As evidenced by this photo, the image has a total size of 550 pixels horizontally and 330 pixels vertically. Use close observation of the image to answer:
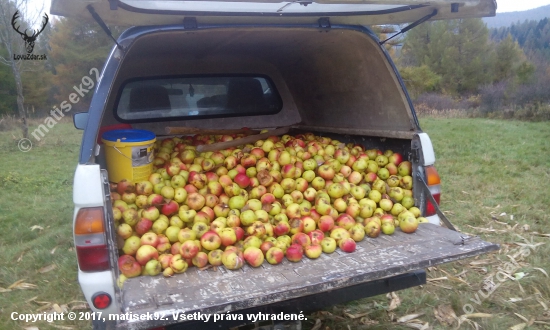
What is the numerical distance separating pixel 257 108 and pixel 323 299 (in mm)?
3272

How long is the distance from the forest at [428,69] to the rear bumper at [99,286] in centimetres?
1359

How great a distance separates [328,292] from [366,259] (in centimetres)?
33

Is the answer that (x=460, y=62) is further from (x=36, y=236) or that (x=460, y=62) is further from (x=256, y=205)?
(x=256, y=205)

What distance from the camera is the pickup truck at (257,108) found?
98.3 inches

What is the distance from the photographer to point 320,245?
118 inches

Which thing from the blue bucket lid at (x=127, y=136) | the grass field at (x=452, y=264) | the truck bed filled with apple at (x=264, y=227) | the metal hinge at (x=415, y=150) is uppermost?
the blue bucket lid at (x=127, y=136)

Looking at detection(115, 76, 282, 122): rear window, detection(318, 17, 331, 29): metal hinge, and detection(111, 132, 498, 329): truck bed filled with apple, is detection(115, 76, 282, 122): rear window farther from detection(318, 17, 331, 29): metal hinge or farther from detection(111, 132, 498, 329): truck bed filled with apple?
detection(318, 17, 331, 29): metal hinge

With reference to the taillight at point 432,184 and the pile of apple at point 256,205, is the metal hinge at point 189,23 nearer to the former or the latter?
the pile of apple at point 256,205

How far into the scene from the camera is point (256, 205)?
3.45 metres

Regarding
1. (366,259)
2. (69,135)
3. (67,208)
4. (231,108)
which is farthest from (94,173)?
(69,135)

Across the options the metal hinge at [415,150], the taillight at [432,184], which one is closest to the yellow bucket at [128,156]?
the metal hinge at [415,150]

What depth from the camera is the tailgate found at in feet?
7.45

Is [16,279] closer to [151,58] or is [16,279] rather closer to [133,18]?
[151,58]
